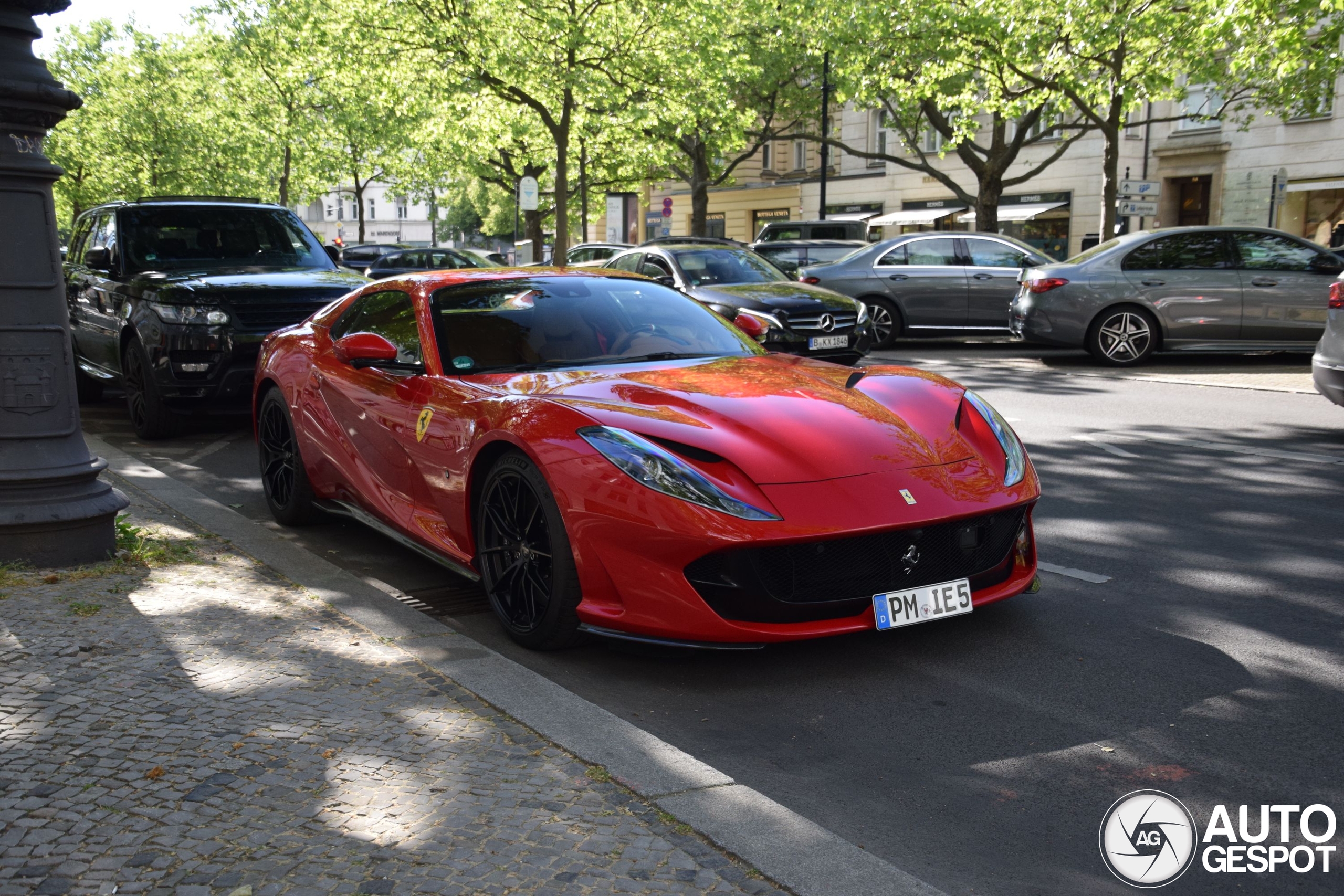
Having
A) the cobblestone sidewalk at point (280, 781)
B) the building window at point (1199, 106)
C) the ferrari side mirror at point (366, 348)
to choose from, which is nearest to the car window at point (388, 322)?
the ferrari side mirror at point (366, 348)

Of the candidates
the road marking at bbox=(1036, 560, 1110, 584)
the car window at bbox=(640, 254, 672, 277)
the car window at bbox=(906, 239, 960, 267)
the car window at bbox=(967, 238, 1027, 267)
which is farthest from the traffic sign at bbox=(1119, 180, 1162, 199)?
the road marking at bbox=(1036, 560, 1110, 584)

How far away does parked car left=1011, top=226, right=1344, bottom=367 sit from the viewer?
1418 cm

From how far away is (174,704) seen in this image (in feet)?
12.3

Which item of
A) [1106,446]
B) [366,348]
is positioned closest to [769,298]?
[1106,446]

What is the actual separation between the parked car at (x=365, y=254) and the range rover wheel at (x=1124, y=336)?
2701cm

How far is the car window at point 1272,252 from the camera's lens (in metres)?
14.3

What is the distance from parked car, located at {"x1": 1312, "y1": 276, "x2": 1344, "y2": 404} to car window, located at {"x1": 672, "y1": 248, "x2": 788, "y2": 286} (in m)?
6.78

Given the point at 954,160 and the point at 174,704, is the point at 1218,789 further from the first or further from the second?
the point at 954,160

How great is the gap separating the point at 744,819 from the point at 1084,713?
1.46 meters

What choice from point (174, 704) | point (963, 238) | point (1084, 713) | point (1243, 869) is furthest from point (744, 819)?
point (963, 238)

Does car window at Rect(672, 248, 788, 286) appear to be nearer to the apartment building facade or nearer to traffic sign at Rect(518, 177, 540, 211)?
traffic sign at Rect(518, 177, 540, 211)

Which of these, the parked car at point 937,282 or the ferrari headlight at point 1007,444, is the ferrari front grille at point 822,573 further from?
the parked car at point 937,282

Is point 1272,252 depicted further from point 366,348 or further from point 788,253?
point 366,348

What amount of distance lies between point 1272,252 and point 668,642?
12.6 metres
